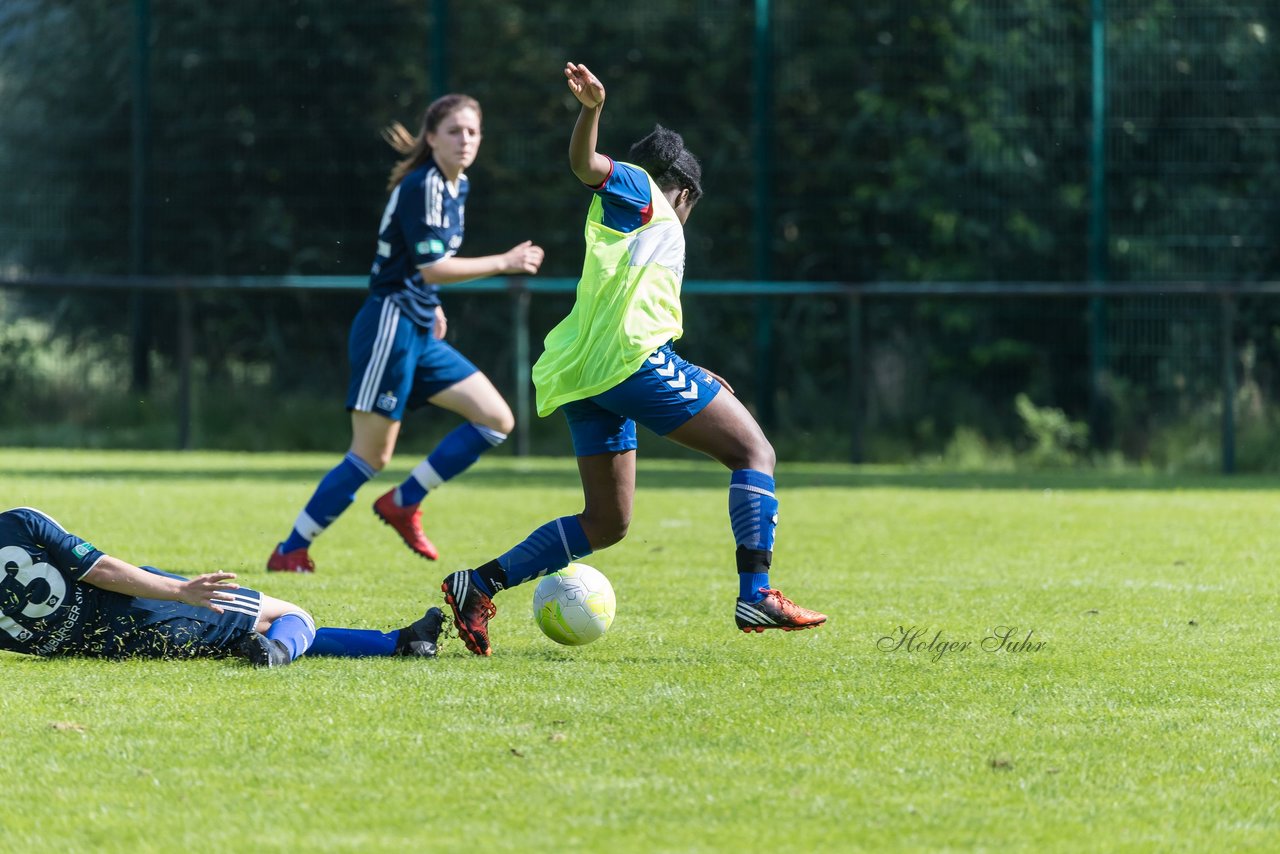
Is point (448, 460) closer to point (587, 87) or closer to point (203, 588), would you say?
point (587, 87)

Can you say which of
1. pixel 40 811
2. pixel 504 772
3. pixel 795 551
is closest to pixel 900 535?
pixel 795 551

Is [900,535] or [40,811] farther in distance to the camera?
[900,535]

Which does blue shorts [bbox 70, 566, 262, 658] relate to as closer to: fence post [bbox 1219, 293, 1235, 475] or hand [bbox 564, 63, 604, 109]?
hand [bbox 564, 63, 604, 109]

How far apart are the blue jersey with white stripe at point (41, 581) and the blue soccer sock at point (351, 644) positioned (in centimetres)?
72

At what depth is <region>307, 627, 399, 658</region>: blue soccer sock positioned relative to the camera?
6117mm

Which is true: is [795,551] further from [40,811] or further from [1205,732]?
[40,811]

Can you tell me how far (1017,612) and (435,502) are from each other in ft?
Answer: 17.8

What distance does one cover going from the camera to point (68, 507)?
11.1 metres

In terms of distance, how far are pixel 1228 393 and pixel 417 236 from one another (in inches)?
354

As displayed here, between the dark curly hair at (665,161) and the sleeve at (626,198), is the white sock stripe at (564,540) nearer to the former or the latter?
the sleeve at (626,198)

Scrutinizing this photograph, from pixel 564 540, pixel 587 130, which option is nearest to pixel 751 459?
pixel 564 540

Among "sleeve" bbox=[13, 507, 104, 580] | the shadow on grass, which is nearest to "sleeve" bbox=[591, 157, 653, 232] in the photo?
"sleeve" bbox=[13, 507, 104, 580]

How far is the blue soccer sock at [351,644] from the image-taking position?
241 inches

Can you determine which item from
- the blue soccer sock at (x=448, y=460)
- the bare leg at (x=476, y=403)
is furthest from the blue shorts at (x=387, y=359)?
the blue soccer sock at (x=448, y=460)
